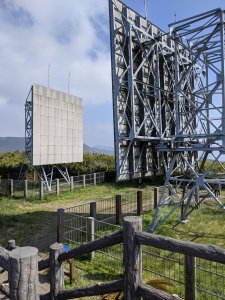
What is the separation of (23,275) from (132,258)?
152 centimetres

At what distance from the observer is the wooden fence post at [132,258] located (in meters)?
4.03

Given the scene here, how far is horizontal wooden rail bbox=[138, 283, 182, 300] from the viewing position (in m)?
3.81

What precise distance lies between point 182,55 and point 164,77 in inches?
98.9

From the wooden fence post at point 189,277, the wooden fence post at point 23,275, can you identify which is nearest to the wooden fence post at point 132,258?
the wooden fence post at point 23,275

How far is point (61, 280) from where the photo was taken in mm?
5043

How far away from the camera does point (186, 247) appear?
3.61 m

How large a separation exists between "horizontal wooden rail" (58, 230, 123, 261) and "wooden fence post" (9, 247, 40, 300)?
1.45 meters

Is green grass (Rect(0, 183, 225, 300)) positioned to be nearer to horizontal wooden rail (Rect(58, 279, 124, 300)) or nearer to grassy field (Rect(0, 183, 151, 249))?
grassy field (Rect(0, 183, 151, 249))

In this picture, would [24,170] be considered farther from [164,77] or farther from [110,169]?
[164,77]

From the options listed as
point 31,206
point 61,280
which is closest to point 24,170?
point 31,206

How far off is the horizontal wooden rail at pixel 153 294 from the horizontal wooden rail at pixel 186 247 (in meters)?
0.58

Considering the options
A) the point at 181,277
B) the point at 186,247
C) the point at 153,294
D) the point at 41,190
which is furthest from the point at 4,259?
the point at 41,190

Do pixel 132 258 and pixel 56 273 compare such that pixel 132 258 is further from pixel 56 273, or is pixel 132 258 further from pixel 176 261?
pixel 176 261

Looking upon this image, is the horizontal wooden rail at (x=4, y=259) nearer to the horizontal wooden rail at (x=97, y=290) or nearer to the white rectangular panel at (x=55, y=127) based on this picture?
the horizontal wooden rail at (x=97, y=290)
